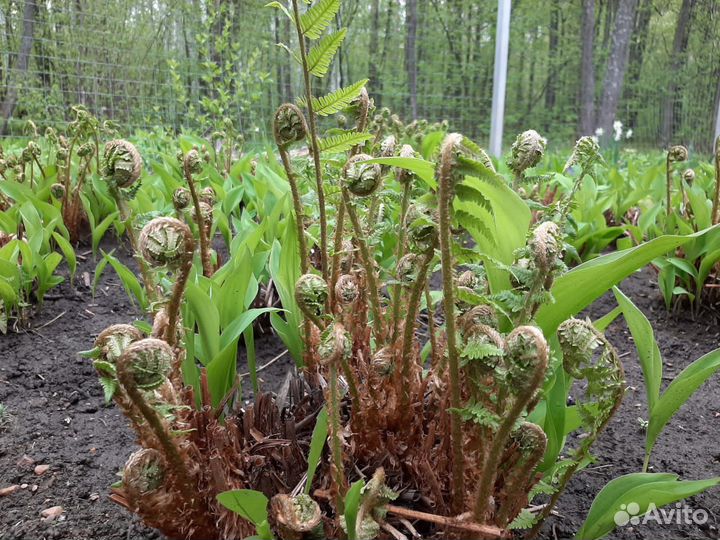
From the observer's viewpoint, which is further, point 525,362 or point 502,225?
point 502,225

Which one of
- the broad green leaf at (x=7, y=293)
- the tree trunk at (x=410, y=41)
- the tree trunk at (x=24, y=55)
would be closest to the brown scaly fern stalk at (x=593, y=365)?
the broad green leaf at (x=7, y=293)

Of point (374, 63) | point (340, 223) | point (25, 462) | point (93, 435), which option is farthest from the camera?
point (374, 63)

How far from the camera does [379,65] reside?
858cm

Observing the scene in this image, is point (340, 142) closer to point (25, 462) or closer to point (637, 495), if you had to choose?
point (637, 495)

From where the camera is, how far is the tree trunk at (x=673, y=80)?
941cm

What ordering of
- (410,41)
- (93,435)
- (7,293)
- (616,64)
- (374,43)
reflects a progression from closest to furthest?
(93,435)
(7,293)
(410,41)
(374,43)
(616,64)

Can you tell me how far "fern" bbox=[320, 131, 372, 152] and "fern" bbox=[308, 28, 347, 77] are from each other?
0.12 meters

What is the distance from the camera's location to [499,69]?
6434 millimetres

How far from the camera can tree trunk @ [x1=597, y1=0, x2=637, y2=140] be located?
10352 millimetres

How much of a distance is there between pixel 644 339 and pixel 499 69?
19.1 feet

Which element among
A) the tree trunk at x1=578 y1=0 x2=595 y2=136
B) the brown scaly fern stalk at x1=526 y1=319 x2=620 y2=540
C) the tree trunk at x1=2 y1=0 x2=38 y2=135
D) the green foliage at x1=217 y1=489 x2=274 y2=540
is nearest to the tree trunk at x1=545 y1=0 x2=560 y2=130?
the tree trunk at x1=578 y1=0 x2=595 y2=136

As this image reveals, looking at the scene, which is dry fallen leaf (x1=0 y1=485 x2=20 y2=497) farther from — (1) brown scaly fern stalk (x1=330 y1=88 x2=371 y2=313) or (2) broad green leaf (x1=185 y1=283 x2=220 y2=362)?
(1) brown scaly fern stalk (x1=330 y1=88 x2=371 y2=313)

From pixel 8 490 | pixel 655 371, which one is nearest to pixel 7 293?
pixel 8 490

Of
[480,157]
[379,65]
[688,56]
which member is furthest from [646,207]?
[688,56]
